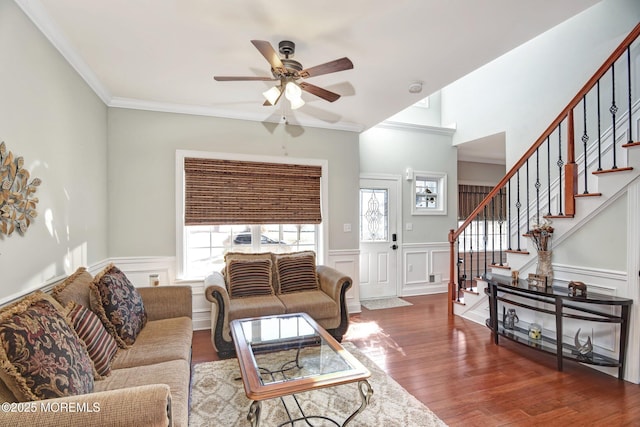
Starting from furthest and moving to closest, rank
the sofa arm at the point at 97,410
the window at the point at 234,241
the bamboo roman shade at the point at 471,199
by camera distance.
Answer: the bamboo roman shade at the point at 471,199
the window at the point at 234,241
the sofa arm at the point at 97,410

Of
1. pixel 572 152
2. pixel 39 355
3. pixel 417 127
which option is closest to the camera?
pixel 39 355

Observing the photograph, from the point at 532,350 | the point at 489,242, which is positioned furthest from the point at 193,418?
the point at 489,242

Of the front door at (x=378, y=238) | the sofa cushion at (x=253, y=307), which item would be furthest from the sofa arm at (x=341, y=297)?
the front door at (x=378, y=238)

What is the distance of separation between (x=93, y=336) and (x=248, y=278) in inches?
68.4

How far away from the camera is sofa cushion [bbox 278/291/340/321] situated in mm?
3139

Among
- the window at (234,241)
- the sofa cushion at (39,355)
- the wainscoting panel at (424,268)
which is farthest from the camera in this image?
the wainscoting panel at (424,268)

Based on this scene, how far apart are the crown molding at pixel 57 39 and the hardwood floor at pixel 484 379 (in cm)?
279

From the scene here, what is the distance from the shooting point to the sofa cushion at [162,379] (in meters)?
1.52

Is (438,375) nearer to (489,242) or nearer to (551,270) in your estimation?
(551,270)

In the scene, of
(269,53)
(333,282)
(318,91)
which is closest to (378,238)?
(333,282)

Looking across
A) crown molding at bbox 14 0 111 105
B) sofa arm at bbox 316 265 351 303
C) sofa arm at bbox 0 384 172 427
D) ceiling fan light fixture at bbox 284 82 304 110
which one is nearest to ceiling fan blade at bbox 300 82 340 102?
ceiling fan light fixture at bbox 284 82 304 110

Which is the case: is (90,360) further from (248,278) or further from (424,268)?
(424,268)

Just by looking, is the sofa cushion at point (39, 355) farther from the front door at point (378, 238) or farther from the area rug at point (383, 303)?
the front door at point (378, 238)

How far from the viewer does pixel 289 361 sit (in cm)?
219
